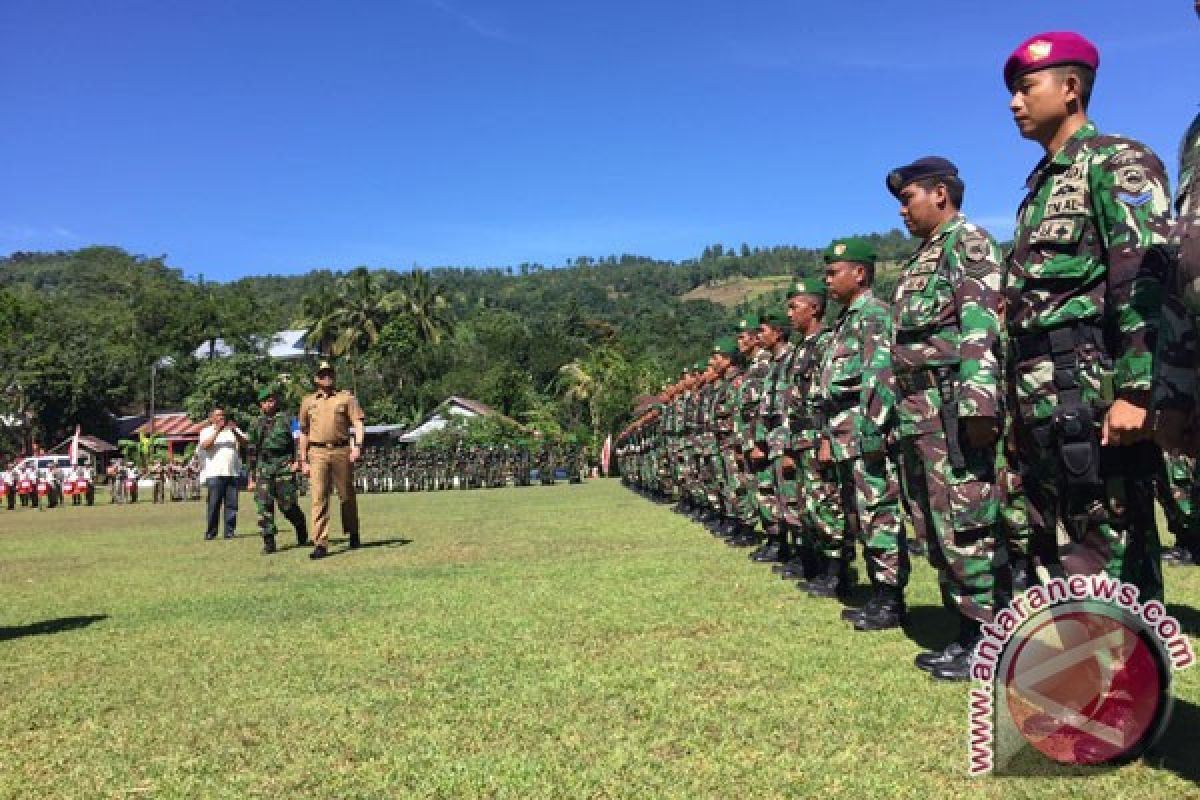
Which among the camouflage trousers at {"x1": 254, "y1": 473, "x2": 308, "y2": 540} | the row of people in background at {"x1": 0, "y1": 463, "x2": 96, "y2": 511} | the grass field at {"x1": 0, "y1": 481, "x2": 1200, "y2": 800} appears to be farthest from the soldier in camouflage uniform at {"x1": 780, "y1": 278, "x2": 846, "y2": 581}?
the row of people in background at {"x1": 0, "y1": 463, "x2": 96, "y2": 511}

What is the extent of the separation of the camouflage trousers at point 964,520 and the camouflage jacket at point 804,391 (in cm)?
177

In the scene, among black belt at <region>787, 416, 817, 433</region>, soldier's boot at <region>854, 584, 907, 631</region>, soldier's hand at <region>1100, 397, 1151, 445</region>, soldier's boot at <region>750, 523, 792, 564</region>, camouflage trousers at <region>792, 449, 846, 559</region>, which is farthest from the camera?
soldier's boot at <region>750, 523, 792, 564</region>

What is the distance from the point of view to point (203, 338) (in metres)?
79.1

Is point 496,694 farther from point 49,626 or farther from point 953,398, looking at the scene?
point 49,626

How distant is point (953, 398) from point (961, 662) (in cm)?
103

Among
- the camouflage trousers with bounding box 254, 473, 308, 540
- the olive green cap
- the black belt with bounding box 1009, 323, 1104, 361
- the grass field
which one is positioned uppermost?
the olive green cap

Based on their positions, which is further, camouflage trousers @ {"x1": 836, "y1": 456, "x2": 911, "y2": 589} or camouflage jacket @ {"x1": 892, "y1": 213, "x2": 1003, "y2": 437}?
camouflage trousers @ {"x1": 836, "y1": 456, "x2": 911, "y2": 589}

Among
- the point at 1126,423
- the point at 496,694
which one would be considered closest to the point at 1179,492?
the point at 1126,423

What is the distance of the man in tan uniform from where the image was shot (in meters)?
9.78

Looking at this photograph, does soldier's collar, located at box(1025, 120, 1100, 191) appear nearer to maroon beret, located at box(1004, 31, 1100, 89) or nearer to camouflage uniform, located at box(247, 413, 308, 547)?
maroon beret, located at box(1004, 31, 1100, 89)

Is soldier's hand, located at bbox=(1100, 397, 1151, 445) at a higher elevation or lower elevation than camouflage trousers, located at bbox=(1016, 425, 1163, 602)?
higher

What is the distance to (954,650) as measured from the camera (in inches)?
156

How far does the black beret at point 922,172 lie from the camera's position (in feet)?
14.7

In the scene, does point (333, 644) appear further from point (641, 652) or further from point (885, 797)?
point (885, 797)
